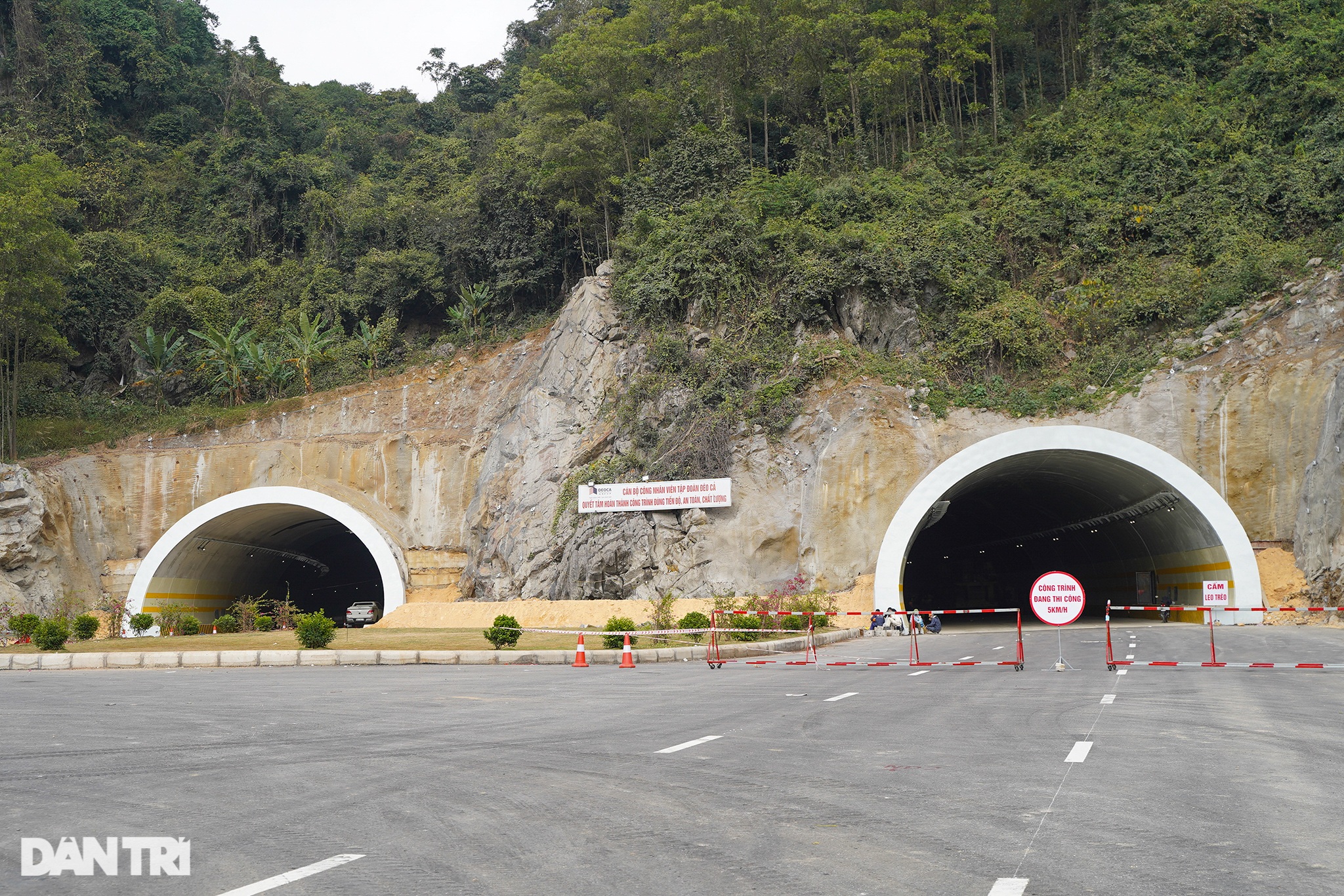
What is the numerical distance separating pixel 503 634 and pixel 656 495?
A: 42.2 ft

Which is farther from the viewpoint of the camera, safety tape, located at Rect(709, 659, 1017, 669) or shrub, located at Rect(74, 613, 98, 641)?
shrub, located at Rect(74, 613, 98, 641)

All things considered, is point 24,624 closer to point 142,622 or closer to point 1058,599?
point 142,622

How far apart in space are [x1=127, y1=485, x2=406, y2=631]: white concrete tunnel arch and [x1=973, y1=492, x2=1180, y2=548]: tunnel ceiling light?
25282mm

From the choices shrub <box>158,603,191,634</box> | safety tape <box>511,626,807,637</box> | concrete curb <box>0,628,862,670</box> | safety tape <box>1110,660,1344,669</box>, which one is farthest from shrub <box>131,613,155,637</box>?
safety tape <box>1110,660,1344,669</box>

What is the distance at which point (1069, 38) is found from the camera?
4981 cm

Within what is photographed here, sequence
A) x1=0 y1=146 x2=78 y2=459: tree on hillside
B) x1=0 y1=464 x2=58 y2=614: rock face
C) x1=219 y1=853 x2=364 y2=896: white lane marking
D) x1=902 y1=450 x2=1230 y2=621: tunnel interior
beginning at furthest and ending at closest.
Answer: x1=0 y1=146 x2=78 y2=459: tree on hillside < x1=0 y1=464 x2=58 y2=614: rock face < x1=902 y1=450 x2=1230 y2=621: tunnel interior < x1=219 y1=853 x2=364 y2=896: white lane marking

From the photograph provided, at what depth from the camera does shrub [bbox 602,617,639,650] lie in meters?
21.6

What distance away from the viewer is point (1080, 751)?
8.11 metres

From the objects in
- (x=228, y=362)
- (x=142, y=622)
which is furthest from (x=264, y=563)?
(x=142, y=622)

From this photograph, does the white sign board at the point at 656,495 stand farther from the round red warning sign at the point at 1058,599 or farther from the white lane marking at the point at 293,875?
the white lane marking at the point at 293,875

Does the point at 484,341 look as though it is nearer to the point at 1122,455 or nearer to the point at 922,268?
the point at 922,268

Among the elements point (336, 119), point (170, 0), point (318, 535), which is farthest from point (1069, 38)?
point (170, 0)

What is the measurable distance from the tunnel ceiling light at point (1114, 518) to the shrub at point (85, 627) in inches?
1137

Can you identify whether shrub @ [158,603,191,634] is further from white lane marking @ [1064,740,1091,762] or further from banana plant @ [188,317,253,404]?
white lane marking @ [1064,740,1091,762]
